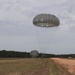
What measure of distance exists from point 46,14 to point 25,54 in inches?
5605

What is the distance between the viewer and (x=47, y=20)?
48.5m

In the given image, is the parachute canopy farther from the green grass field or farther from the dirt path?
the dirt path

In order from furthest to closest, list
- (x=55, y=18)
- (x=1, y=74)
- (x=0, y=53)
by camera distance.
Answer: (x=0, y=53) < (x=55, y=18) < (x=1, y=74)

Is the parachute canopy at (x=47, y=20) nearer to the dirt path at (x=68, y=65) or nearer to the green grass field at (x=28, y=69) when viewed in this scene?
the green grass field at (x=28, y=69)

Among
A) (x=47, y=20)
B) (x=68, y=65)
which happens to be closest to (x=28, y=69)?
(x=47, y=20)

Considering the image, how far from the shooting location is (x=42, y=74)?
32250 millimetres

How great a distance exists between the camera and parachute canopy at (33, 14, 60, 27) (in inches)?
1909

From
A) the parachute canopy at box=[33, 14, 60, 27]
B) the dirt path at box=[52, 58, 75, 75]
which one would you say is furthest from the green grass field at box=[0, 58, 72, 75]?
the parachute canopy at box=[33, 14, 60, 27]

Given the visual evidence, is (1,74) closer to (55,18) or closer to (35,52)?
(55,18)

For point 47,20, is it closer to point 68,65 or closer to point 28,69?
point 28,69

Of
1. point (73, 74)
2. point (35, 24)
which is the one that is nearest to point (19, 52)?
point (35, 24)

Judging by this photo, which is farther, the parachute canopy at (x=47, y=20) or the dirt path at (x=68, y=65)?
the parachute canopy at (x=47, y=20)

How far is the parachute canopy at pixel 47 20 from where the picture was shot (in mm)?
48500

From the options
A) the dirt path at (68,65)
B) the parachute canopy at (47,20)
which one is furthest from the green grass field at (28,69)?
the parachute canopy at (47,20)
